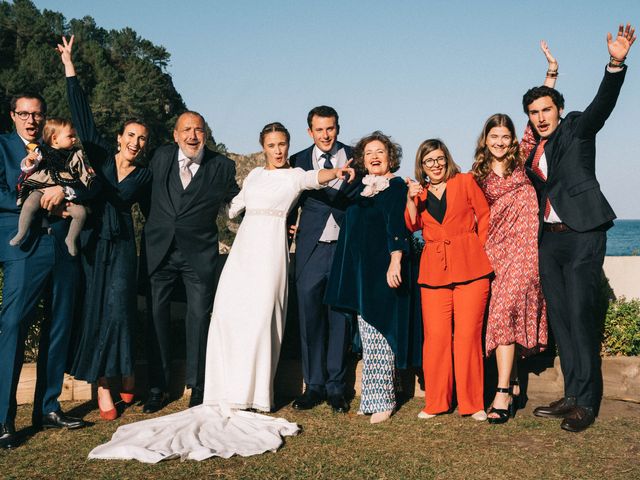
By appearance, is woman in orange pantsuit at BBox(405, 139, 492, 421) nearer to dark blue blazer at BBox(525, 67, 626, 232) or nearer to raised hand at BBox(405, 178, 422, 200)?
raised hand at BBox(405, 178, 422, 200)

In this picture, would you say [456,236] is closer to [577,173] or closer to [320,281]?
[577,173]

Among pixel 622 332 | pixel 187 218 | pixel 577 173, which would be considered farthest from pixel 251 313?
pixel 622 332

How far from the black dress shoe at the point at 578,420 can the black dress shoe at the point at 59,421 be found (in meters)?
3.48

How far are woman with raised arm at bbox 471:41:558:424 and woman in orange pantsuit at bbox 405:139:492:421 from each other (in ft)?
0.36

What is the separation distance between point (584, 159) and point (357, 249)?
1.78m

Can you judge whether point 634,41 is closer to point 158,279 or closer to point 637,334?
point 637,334

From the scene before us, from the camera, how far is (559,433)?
4914mm


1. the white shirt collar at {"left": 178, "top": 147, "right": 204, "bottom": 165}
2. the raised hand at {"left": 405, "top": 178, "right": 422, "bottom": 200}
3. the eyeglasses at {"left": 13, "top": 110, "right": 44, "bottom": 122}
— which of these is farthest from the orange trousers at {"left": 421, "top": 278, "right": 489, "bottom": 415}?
the eyeglasses at {"left": 13, "top": 110, "right": 44, "bottom": 122}

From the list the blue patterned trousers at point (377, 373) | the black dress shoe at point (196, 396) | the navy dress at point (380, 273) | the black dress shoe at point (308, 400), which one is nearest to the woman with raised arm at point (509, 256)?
the navy dress at point (380, 273)

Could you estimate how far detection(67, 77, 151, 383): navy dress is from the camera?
5.31 m

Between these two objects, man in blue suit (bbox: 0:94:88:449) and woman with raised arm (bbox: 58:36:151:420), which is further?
woman with raised arm (bbox: 58:36:151:420)

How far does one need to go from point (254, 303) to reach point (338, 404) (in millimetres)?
1036

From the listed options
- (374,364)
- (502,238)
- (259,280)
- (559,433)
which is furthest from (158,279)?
(559,433)

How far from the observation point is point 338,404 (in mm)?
5520
